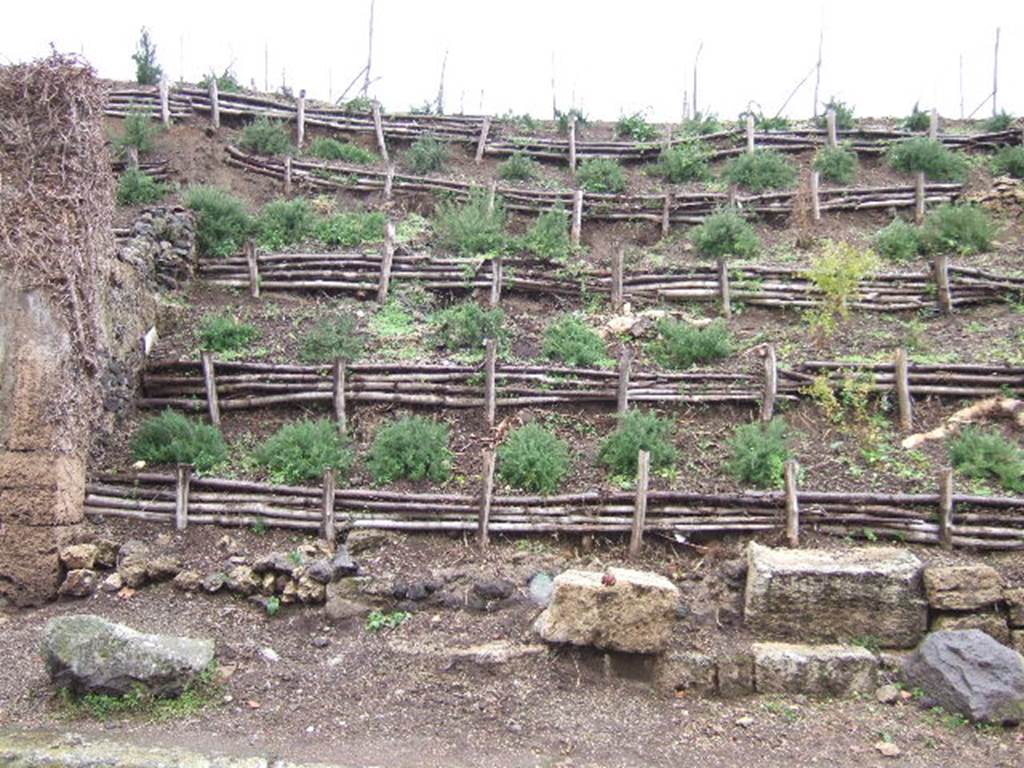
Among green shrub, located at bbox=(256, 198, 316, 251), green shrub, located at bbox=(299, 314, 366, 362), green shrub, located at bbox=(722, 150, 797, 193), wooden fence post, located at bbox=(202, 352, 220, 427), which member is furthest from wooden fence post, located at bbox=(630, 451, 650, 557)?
green shrub, located at bbox=(722, 150, 797, 193)

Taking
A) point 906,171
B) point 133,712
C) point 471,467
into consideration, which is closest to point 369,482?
point 471,467

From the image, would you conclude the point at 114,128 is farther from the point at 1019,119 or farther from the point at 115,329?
the point at 1019,119

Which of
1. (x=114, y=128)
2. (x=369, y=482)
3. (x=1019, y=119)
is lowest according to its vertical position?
(x=369, y=482)

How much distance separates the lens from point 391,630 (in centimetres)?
549

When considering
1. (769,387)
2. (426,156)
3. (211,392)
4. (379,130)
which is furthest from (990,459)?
(379,130)

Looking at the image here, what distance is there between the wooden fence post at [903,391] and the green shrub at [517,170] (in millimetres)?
7026

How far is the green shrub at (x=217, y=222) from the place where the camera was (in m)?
10.0

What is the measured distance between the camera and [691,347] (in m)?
8.12

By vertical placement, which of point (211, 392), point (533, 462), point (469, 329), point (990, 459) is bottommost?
point (533, 462)

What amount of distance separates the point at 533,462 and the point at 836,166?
8.47 meters

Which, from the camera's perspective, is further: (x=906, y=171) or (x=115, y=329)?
(x=906, y=171)

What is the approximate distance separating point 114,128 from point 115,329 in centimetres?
687

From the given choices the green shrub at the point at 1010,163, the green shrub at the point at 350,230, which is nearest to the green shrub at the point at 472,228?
the green shrub at the point at 350,230

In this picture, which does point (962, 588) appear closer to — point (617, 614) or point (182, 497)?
point (617, 614)
